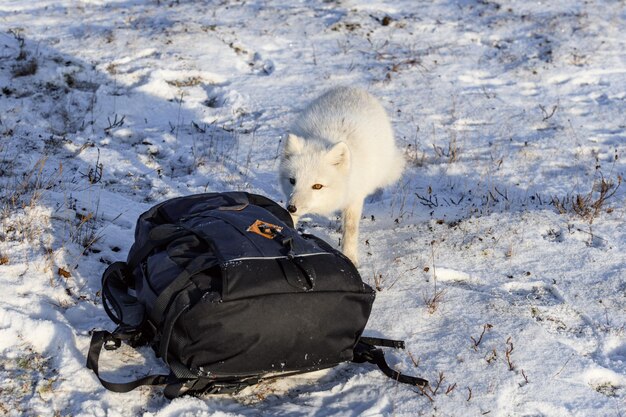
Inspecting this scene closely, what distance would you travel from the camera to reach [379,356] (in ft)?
11.7

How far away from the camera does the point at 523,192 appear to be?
252 inches

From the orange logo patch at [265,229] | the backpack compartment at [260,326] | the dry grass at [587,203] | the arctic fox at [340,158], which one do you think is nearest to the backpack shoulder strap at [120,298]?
the backpack compartment at [260,326]

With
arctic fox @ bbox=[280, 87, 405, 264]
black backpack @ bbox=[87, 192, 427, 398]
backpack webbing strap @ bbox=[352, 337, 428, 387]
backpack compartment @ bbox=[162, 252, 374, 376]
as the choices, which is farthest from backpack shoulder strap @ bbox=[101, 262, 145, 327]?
arctic fox @ bbox=[280, 87, 405, 264]

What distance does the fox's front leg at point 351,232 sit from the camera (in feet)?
16.9

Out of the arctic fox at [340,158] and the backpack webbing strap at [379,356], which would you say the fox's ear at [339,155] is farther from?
the backpack webbing strap at [379,356]

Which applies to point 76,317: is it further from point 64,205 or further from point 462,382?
point 462,382

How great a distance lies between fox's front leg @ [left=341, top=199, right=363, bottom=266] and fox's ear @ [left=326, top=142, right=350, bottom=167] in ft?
1.42

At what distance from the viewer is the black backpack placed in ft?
10.1

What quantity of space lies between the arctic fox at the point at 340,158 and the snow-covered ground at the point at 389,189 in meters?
0.39

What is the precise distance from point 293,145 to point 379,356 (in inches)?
85.9

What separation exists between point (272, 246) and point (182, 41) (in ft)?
24.3

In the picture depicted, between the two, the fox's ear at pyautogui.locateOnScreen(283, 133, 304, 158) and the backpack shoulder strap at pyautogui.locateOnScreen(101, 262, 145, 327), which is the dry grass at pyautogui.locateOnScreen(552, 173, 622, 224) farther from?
the backpack shoulder strap at pyautogui.locateOnScreen(101, 262, 145, 327)

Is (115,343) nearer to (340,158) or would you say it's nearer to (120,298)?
(120,298)

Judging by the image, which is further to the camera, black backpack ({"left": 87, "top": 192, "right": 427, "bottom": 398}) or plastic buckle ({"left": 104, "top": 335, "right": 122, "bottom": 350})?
plastic buckle ({"left": 104, "top": 335, "right": 122, "bottom": 350})
